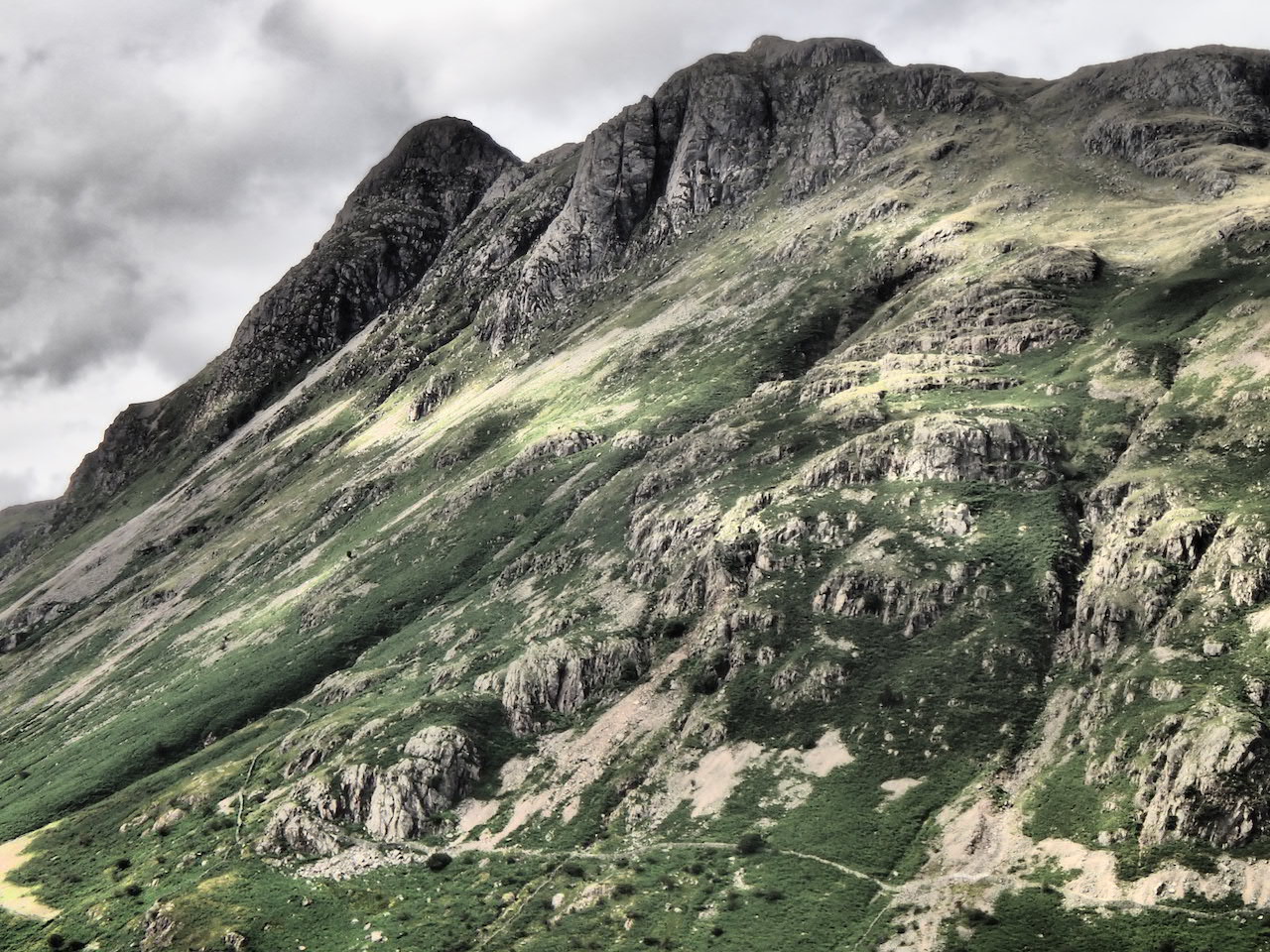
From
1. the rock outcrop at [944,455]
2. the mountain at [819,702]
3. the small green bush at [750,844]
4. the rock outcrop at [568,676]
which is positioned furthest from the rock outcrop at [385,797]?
the rock outcrop at [944,455]

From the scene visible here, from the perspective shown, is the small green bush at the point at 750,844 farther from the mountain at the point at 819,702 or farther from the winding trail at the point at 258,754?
the winding trail at the point at 258,754

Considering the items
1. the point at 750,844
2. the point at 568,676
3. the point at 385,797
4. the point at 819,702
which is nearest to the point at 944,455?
the point at 819,702

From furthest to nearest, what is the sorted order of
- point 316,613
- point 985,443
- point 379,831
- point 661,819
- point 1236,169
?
1. point 1236,169
2. point 316,613
3. point 985,443
4. point 379,831
5. point 661,819

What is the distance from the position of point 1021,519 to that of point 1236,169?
450 feet

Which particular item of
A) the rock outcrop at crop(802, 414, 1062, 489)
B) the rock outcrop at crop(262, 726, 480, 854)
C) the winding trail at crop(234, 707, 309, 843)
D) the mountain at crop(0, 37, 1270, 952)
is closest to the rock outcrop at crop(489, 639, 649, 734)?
the mountain at crop(0, 37, 1270, 952)

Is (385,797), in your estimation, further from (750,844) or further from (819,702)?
(819,702)

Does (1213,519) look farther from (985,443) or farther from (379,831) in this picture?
(379,831)

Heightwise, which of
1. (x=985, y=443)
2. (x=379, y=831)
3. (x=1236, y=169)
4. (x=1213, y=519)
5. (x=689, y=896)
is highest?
(x=1236, y=169)

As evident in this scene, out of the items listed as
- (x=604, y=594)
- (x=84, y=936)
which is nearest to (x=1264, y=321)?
(x=604, y=594)

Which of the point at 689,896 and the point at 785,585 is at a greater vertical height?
the point at 785,585

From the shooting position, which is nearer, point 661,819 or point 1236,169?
point 661,819

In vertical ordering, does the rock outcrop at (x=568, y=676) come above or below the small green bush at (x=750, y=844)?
above

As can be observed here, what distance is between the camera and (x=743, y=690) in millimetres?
105625

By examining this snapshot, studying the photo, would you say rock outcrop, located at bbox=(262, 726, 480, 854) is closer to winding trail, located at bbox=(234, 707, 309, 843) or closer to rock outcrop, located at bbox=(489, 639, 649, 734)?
winding trail, located at bbox=(234, 707, 309, 843)
